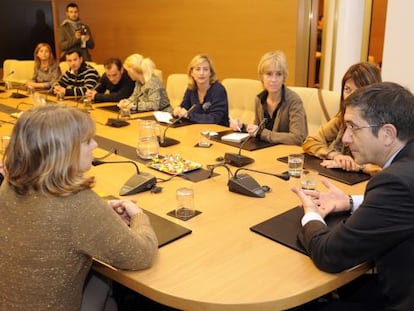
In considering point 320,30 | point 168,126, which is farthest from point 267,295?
point 320,30

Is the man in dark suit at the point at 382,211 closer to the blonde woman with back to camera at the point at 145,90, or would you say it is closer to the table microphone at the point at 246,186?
the table microphone at the point at 246,186

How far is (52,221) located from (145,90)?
267cm

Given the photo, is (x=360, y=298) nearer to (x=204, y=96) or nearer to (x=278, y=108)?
(x=278, y=108)

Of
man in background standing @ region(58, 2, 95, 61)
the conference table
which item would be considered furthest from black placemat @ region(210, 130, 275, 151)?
man in background standing @ region(58, 2, 95, 61)

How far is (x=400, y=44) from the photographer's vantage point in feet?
11.7

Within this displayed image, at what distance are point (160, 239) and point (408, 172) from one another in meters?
0.74

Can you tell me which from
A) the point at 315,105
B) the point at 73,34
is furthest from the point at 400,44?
the point at 73,34

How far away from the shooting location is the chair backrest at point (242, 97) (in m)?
3.40

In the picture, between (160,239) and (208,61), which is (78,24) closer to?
(208,61)

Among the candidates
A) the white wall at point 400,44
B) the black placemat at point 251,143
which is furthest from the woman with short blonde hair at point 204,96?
the white wall at point 400,44

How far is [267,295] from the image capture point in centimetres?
112

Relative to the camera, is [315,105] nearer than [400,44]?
Yes

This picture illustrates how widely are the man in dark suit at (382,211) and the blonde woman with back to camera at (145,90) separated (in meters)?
2.34

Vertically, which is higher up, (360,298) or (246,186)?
(246,186)
